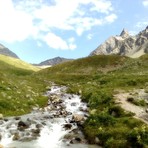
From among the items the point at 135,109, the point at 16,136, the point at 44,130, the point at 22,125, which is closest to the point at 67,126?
the point at 44,130

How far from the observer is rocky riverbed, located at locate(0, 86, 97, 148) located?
29.5 metres

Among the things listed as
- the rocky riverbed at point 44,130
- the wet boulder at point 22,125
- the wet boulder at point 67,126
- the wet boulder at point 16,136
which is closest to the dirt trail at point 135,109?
the rocky riverbed at point 44,130

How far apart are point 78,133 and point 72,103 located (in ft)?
56.3

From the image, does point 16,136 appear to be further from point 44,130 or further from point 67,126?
point 67,126

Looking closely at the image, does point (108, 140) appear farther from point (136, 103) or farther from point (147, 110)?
point (136, 103)

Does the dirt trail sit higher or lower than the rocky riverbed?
higher

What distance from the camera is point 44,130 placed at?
111 ft

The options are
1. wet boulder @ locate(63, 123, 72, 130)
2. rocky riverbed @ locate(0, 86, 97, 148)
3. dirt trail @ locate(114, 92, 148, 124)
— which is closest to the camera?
rocky riverbed @ locate(0, 86, 97, 148)

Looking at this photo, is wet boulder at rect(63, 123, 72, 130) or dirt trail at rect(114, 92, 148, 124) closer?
wet boulder at rect(63, 123, 72, 130)

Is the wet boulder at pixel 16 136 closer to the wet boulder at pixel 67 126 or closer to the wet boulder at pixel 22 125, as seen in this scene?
the wet boulder at pixel 22 125

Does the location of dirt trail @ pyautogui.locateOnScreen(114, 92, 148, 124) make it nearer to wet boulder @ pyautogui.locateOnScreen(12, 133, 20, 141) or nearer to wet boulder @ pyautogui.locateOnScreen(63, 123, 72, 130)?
wet boulder @ pyautogui.locateOnScreen(63, 123, 72, 130)

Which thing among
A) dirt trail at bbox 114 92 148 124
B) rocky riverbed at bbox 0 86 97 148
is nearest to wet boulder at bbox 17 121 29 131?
rocky riverbed at bbox 0 86 97 148

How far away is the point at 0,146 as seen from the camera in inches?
1049

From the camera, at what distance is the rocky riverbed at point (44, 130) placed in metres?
29.5
